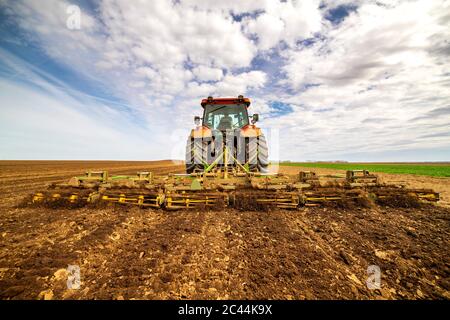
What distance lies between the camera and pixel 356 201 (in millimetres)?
4527

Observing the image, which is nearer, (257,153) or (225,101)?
(257,153)

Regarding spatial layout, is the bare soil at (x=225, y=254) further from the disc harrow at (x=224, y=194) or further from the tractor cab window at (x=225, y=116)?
the tractor cab window at (x=225, y=116)

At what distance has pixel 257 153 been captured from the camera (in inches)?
251

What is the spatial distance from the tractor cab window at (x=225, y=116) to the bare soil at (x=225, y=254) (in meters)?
3.89

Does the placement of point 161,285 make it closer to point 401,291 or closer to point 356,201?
point 401,291

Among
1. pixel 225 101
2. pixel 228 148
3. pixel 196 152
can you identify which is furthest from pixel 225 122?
pixel 196 152

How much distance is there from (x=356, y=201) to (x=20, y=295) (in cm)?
545

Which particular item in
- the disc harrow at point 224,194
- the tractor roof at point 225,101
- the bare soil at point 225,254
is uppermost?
the tractor roof at point 225,101

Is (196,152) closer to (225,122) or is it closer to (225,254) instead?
(225,122)

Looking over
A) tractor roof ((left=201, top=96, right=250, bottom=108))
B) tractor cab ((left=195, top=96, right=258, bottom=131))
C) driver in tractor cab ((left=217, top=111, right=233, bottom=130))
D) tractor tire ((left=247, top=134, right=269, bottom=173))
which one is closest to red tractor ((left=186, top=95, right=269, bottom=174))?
tractor tire ((left=247, top=134, right=269, bottom=173))

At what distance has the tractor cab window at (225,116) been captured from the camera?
7.27m

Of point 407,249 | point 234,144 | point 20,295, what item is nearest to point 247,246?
point 407,249

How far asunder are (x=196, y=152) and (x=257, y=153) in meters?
1.89

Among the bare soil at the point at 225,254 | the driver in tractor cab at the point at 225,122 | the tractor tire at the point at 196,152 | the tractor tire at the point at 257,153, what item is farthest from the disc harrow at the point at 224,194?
the driver in tractor cab at the point at 225,122
